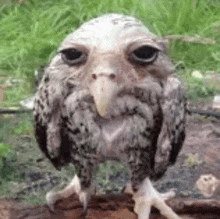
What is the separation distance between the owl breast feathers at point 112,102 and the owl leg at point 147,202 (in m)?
0.04

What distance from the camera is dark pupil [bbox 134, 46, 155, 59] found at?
2.74 ft

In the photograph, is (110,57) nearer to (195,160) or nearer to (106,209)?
(106,209)

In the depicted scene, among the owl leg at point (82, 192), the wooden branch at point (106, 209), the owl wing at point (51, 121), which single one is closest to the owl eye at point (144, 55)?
the owl wing at point (51, 121)

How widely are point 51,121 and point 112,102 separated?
0.78 ft

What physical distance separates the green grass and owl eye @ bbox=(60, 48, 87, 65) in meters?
1.37

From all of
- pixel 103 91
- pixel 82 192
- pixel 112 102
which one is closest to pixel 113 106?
pixel 112 102

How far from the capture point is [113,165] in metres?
1.83

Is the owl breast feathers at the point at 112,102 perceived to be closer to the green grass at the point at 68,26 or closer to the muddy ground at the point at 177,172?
the muddy ground at the point at 177,172

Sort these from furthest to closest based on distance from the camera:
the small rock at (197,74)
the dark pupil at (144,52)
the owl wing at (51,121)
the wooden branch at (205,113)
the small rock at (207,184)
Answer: the small rock at (197,74)
the wooden branch at (205,113)
the small rock at (207,184)
the owl wing at (51,121)
the dark pupil at (144,52)

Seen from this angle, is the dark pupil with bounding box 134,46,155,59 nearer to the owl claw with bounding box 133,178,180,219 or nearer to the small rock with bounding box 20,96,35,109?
the owl claw with bounding box 133,178,180,219

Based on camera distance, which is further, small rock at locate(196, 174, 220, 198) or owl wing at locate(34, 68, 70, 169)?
small rock at locate(196, 174, 220, 198)

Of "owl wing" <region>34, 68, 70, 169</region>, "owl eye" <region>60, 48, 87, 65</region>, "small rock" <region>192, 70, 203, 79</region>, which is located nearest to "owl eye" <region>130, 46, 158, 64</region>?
"owl eye" <region>60, 48, 87, 65</region>

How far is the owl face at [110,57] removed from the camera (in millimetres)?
840

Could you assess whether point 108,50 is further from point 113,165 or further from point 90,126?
point 113,165
